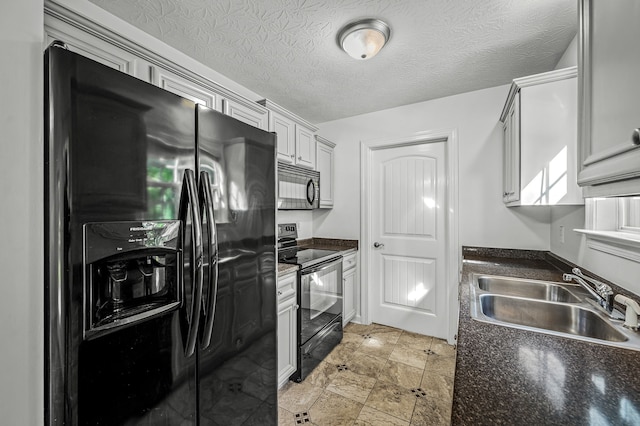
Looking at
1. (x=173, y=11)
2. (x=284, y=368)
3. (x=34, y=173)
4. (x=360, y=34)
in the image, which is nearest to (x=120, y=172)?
(x=34, y=173)

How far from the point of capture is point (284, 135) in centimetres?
241

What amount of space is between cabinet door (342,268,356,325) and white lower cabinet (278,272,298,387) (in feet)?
3.00

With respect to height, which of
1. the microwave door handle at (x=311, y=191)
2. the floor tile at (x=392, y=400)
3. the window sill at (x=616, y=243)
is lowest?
the floor tile at (x=392, y=400)

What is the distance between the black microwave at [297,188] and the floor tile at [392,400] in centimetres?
166

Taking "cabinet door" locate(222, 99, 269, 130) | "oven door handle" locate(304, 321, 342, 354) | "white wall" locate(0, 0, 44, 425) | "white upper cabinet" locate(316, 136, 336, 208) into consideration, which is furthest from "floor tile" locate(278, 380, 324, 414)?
"cabinet door" locate(222, 99, 269, 130)

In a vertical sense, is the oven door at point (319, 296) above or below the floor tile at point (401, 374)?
above

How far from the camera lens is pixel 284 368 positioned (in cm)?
190

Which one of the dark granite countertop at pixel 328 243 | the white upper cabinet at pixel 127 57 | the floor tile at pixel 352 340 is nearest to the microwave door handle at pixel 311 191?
the dark granite countertop at pixel 328 243

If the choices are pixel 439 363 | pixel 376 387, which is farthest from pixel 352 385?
pixel 439 363

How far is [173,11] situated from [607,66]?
1914 mm

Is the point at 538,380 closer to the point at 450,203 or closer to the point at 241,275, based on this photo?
the point at 241,275

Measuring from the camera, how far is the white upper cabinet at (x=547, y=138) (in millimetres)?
1550

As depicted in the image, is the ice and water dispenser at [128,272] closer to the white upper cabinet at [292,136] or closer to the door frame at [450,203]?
the white upper cabinet at [292,136]

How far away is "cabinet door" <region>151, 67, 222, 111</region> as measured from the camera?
1389 millimetres
